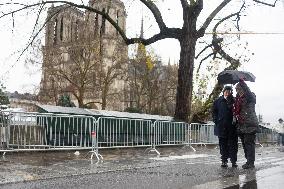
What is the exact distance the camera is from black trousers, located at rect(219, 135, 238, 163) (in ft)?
32.3

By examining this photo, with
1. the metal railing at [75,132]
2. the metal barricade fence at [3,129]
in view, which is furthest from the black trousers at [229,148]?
the metal barricade fence at [3,129]

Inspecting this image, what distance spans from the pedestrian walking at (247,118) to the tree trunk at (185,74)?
1152 cm

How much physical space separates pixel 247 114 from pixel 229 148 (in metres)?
0.82

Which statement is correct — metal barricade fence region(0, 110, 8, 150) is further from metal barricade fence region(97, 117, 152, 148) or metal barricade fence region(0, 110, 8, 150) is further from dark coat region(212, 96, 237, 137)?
dark coat region(212, 96, 237, 137)

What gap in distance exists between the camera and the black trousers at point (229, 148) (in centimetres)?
985

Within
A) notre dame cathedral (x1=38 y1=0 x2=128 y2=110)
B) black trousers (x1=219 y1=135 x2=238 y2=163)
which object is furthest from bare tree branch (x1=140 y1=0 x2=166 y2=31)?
notre dame cathedral (x1=38 y1=0 x2=128 y2=110)

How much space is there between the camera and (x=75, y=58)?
46.2 metres

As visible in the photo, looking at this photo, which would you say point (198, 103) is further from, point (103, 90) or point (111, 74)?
point (111, 74)

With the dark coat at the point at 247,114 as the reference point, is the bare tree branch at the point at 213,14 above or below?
above

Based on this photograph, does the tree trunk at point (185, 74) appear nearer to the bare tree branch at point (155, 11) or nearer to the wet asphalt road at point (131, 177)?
the bare tree branch at point (155, 11)

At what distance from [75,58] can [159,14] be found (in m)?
24.5

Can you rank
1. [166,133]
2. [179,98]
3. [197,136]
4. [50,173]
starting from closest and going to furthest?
1. [50,173]
2. [166,133]
3. [197,136]
4. [179,98]

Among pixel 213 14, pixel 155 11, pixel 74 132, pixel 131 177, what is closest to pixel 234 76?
pixel 131 177

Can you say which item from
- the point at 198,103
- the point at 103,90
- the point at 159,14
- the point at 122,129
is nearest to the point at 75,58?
the point at 103,90
